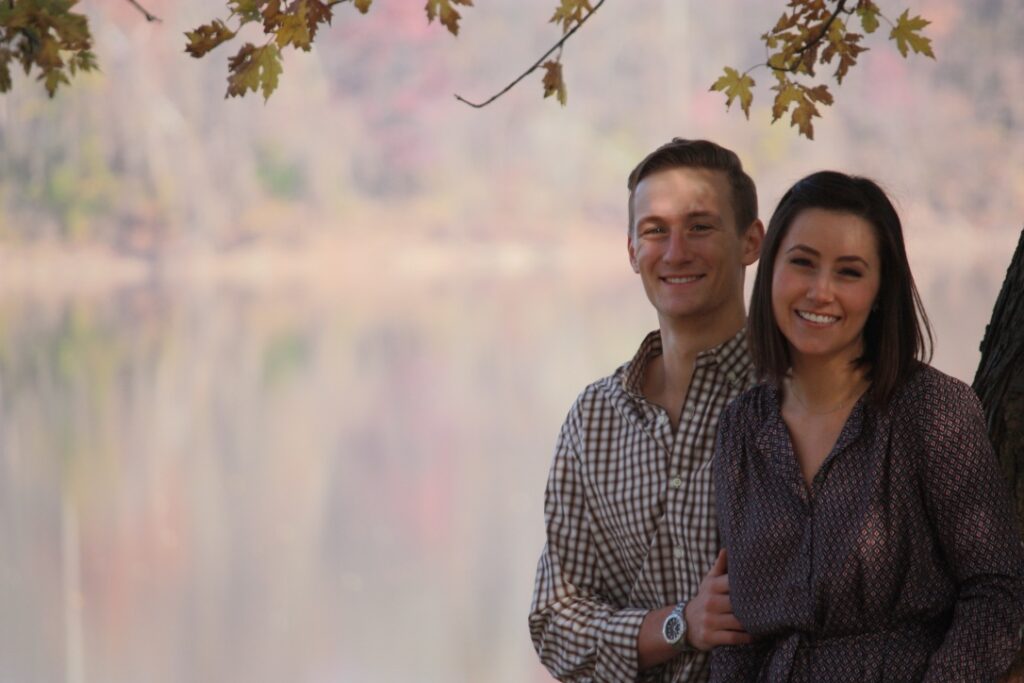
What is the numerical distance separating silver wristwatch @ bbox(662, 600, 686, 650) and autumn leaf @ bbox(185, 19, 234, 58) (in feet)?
2.71

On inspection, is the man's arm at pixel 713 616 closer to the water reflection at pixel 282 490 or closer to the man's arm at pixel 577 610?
the man's arm at pixel 577 610

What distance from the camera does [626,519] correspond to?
5.09 feet

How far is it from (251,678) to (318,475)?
3727 mm

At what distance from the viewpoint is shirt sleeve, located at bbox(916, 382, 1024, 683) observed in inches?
47.8

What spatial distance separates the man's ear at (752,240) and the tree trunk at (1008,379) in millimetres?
275

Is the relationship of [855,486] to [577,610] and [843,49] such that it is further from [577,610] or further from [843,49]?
[843,49]

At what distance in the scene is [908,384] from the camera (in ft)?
4.17

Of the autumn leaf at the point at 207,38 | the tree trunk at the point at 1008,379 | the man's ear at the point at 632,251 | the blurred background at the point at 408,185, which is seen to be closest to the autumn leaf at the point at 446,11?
the autumn leaf at the point at 207,38

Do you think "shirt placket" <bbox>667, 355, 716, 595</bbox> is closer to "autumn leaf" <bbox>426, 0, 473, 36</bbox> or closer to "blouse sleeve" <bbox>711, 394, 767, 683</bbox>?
"blouse sleeve" <bbox>711, 394, 767, 683</bbox>

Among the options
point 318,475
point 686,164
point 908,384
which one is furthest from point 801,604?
point 318,475

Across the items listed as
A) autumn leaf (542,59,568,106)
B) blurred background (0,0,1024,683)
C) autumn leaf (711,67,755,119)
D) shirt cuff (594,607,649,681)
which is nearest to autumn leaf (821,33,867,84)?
autumn leaf (711,67,755,119)

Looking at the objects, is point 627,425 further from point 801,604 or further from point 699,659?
point 801,604

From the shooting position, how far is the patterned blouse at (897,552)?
1220 mm

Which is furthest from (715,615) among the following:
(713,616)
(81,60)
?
(81,60)
